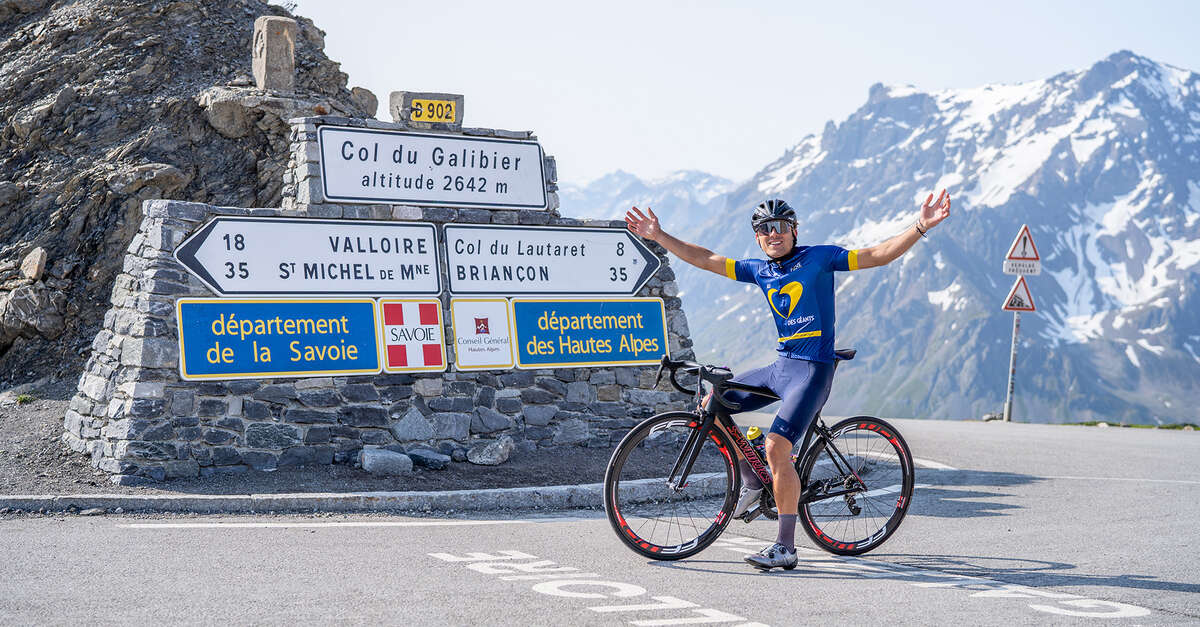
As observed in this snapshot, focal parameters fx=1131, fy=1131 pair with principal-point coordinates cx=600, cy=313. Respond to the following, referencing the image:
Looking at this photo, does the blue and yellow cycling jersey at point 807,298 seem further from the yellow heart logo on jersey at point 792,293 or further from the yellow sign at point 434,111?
the yellow sign at point 434,111

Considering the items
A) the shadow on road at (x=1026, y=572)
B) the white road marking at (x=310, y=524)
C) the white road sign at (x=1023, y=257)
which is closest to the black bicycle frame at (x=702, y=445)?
the shadow on road at (x=1026, y=572)

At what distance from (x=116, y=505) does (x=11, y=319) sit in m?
6.29

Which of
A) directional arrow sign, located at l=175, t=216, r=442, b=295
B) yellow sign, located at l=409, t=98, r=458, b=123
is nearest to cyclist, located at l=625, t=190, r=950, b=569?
directional arrow sign, located at l=175, t=216, r=442, b=295

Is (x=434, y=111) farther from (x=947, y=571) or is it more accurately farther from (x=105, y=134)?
(x=947, y=571)

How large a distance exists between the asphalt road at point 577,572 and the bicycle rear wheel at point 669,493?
156 mm

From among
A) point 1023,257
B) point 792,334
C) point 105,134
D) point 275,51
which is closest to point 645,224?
point 792,334

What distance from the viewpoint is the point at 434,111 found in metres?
11.4

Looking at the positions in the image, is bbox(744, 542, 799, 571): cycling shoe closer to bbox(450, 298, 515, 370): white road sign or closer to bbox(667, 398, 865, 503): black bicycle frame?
bbox(667, 398, 865, 503): black bicycle frame

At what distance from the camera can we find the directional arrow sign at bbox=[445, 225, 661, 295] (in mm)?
11094

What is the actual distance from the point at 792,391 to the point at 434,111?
631 centimetres

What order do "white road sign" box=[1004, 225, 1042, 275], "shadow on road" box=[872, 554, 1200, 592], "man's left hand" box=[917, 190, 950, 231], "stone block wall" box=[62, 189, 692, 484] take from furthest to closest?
"white road sign" box=[1004, 225, 1042, 275] < "stone block wall" box=[62, 189, 692, 484] < "man's left hand" box=[917, 190, 950, 231] < "shadow on road" box=[872, 554, 1200, 592]

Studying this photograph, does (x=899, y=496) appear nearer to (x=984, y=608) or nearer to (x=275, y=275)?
(x=984, y=608)

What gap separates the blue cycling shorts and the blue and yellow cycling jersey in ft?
0.21

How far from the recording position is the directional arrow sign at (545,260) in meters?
11.1
